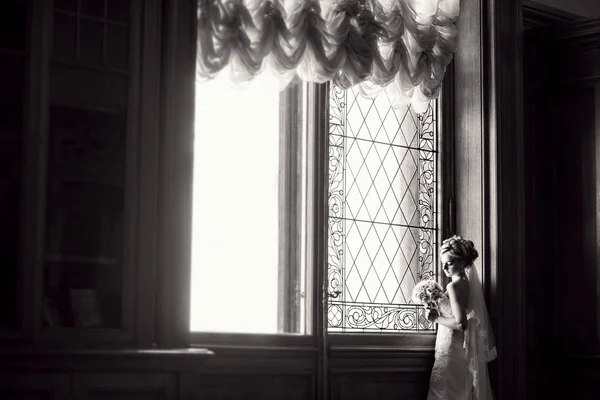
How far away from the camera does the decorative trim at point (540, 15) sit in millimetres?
6156

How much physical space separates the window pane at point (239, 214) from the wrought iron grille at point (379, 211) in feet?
1.07

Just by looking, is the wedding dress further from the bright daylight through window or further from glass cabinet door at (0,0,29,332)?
glass cabinet door at (0,0,29,332)

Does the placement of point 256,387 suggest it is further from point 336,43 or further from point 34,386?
point 336,43

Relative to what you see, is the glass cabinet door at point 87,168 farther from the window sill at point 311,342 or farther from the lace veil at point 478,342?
the lace veil at point 478,342

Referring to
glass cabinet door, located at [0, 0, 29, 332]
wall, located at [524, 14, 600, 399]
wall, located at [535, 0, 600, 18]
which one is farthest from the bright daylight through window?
wall, located at [535, 0, 600, 18]

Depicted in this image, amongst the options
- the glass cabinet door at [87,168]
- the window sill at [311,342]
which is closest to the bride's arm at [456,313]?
the window sill at [311,342]

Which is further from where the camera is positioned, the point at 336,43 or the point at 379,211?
the point at 379,211

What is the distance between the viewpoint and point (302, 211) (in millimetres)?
5156

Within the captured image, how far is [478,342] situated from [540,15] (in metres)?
2.14

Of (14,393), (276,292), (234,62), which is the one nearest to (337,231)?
(276,292)

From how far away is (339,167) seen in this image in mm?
5359

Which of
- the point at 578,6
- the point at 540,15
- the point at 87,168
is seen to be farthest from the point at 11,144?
the point at 578,6

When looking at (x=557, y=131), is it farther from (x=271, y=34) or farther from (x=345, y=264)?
(x=271, y=34)

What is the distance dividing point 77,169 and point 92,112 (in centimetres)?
24
